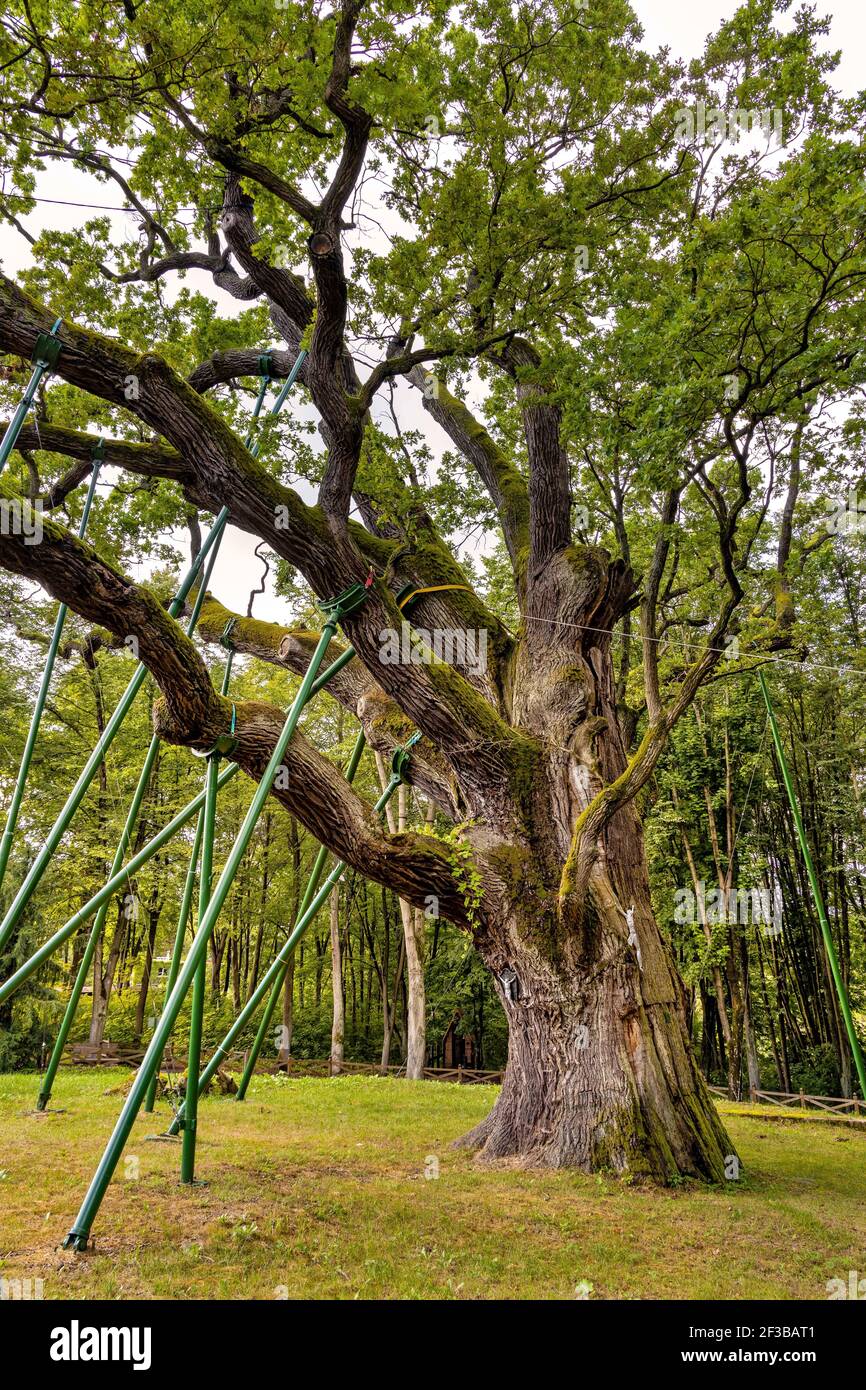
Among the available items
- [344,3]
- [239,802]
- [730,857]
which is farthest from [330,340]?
[239,802]

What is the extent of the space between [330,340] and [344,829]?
3.72 metres

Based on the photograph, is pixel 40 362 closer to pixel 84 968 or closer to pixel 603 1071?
pixel 84 968

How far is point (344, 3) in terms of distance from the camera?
195 inches

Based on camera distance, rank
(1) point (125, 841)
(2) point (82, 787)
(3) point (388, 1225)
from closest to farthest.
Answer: (3) point (388, 1225)
(2) point (82, 787)
(1) point (125, 841)

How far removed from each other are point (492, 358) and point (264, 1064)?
14.7m

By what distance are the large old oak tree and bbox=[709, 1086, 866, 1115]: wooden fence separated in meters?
9.56

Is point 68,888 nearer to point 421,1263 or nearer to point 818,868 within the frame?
point 421,1263

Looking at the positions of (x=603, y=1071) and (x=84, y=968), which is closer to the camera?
(x=603, y=1071)

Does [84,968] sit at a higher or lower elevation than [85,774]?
lower

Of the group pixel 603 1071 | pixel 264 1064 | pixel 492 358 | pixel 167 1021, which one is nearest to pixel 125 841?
pixel 167 1021

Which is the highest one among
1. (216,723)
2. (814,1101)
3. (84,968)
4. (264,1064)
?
(216,723)

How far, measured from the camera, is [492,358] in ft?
24.8

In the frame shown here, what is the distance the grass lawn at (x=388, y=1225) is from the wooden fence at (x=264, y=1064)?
8074 millimetres

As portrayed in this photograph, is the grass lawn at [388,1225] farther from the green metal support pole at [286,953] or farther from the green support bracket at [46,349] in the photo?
the green support bracket at [46,349]
